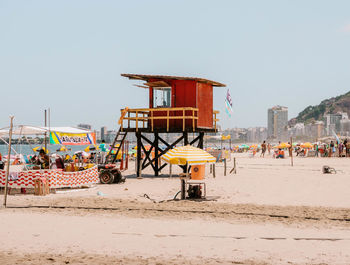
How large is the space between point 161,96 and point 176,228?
14210mm

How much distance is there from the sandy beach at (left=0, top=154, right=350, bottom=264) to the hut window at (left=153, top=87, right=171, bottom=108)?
307 inches

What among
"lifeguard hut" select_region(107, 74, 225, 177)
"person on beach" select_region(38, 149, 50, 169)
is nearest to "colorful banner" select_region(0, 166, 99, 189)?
"person on beach" select_region(38, 149, 50, 169)

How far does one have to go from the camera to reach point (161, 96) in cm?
2362

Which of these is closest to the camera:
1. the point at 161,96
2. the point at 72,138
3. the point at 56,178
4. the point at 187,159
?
the point at 187,159

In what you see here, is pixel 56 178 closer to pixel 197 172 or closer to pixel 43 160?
pixel 43 160

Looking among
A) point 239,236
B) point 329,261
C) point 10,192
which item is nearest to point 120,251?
point 239,236

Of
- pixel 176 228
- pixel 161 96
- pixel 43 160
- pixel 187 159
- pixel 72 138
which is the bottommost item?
pixel 176 228

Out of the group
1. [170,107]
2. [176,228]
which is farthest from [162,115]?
[176,228]

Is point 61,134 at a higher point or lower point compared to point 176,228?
higher

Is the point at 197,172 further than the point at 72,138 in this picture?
Yes

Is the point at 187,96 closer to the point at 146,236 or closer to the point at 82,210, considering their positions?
the point at 82,210

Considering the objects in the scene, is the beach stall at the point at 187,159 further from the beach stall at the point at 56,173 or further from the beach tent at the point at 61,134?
the beach tent at the point at 61,134

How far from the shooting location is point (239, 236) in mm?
9211

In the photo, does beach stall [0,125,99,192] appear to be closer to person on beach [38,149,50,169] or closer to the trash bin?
person on beach [38,149,50,169]
